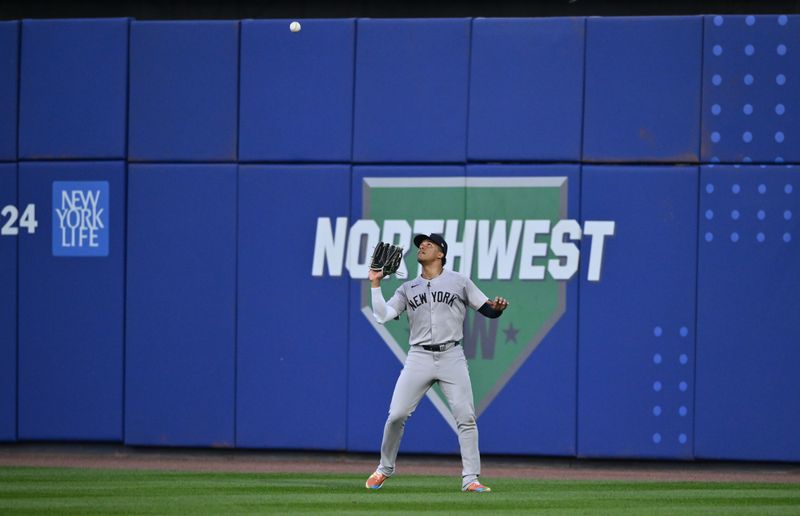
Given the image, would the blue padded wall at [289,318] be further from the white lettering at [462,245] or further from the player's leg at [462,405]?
the player's leg at [462,405]

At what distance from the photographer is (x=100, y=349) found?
13242mm

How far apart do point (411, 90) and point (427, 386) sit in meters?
4.10

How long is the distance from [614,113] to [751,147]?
4.39ft

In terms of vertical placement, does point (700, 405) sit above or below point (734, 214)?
below

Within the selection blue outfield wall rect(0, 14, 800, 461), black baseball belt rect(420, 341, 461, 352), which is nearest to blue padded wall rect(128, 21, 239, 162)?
blue outfield wall rect(0, 14, 800, 461)

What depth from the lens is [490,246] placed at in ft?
41.7

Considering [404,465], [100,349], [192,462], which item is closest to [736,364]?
[404,465]

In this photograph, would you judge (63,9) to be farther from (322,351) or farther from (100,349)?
(322,351)

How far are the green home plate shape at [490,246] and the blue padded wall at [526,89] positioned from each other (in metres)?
0.32

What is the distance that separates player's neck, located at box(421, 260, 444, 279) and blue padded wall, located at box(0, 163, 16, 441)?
553 cm

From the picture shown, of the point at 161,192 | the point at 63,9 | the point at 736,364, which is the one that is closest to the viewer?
the point at 736,364

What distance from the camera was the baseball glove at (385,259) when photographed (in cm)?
960

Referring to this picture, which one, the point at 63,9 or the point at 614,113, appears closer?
the point at 614,113

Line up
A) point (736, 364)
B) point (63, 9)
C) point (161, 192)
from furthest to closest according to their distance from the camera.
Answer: point (63, 9), point (161, 192), point (736, 364)
